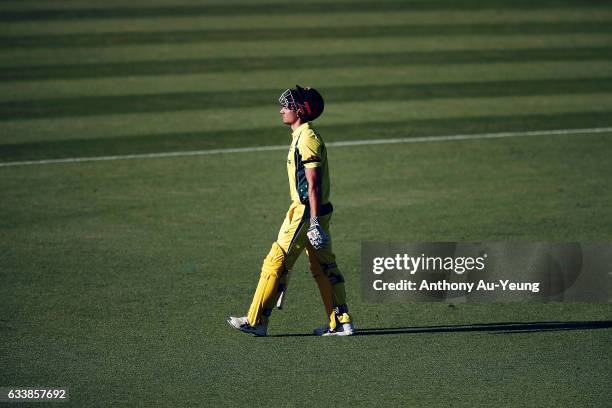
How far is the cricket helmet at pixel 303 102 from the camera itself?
8336 millimetres

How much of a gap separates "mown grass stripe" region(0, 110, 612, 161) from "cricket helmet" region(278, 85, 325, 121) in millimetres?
7979

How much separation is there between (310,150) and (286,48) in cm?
1482

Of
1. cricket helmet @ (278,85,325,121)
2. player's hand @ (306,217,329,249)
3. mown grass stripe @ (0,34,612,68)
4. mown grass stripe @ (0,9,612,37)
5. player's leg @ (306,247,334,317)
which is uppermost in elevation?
mown grass stripe @ (0,9,612,37)

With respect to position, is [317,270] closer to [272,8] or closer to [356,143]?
[356,143]

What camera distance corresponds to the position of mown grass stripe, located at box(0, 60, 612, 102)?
1964 cm

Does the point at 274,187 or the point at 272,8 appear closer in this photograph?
the point at 274,187

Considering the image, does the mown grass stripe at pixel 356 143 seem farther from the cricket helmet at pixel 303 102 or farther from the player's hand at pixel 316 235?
the player's hand at pixel 316 235

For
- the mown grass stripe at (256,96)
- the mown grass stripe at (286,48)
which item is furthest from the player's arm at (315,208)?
the mown grass stripe at (286,48)

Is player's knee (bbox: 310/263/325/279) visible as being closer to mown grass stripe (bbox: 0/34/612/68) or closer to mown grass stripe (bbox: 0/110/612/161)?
mown grass stripe (bbox: 0/110/612/161)

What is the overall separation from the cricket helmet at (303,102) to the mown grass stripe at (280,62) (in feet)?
42.1

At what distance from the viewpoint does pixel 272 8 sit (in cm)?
2594

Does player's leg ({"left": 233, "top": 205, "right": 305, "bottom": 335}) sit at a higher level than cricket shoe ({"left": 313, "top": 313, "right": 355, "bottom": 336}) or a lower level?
higher

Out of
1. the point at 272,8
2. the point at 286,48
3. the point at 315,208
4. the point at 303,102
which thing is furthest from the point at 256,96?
the point at 315,208

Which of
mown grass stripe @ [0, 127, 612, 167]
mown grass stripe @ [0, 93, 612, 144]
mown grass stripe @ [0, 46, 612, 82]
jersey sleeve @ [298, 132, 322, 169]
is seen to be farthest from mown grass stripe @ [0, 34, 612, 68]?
jersey sleeve @ [298, 132, 322, 169]
